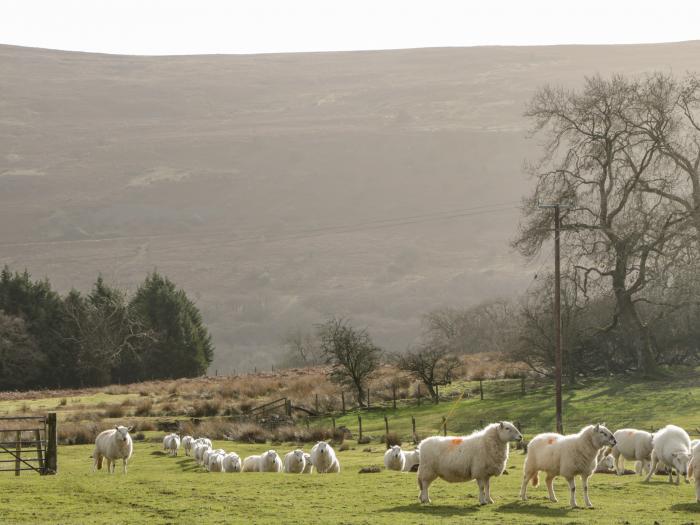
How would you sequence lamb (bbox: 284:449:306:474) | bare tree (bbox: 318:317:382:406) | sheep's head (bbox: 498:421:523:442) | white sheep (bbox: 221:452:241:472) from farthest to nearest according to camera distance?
bare tree (bbox: 318:317:382:406), white sheep (bbox: 221:452:241:472), lamb (bbox: 284:449:306:474), sheep's head (bbox: 498:421:523:442)

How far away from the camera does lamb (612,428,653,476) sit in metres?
30.1

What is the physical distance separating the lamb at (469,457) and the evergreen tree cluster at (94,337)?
69.0 metres

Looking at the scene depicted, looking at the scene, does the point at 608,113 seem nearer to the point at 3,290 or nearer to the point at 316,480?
the point at 316,480

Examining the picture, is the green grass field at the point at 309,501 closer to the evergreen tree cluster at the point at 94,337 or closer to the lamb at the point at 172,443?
the lamb at the point at 172,443

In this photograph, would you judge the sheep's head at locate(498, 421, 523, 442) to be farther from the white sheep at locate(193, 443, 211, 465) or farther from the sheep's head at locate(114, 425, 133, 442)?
the white sheep at locate(193, 443, 211, 465)

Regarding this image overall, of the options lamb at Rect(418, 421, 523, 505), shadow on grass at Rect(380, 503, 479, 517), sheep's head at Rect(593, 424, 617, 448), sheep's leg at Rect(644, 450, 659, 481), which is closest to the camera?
shadow on grass at Rect(380, 503, 479, 517)

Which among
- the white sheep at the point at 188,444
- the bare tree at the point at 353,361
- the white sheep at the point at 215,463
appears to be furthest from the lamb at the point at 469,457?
the bare tree at the point at 353,361

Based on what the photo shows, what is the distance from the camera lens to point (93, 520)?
849 inches

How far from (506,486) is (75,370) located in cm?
6913

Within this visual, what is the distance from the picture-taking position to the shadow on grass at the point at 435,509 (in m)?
21.7

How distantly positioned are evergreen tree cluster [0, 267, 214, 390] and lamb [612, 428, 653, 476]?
64937 mm

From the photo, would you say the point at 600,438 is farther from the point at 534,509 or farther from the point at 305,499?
the point at 305,499

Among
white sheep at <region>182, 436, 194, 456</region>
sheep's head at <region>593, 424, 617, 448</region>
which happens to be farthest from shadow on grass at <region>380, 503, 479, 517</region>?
white sheep at <region>182, 436, 194, 456</region>

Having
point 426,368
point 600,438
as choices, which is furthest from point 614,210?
point 600,438
